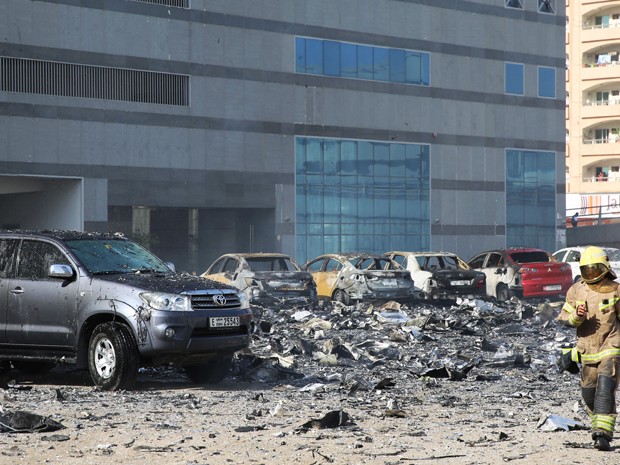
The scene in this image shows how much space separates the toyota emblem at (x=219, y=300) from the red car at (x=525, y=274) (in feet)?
60.7

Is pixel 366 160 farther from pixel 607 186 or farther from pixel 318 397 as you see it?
pixel 607 186

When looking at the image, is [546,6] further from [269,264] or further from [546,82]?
[269,264]

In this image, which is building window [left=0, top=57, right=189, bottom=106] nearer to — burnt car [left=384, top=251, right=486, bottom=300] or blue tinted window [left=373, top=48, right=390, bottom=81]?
blue tinted window [left=373, top=48, right=390, bottom=81]

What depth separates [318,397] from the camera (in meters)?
12.4

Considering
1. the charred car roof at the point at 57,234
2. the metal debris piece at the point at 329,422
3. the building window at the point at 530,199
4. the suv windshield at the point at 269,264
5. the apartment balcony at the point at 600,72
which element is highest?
the apartment balcony at the point at 600,72

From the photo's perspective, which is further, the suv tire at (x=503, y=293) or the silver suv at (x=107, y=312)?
the suv tire at (x=503, y=293)

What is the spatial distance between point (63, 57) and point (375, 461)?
34916 millimetres

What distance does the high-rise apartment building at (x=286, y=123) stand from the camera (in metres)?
41.7

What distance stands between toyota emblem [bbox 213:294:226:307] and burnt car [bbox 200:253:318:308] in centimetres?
1304

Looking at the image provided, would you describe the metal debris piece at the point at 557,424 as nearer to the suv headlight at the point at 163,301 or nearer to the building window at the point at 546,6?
the suv headlight at the point at 163,301

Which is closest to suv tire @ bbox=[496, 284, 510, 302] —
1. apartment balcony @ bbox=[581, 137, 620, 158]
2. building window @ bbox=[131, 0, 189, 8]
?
building window @ bbox=[131, 0, 189, 8]

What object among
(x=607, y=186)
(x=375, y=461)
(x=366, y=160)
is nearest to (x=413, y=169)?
(x=366, y=160)

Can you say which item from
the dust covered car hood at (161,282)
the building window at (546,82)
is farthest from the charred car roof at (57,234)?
the building window at (546,82)

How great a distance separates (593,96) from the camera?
334 ft
